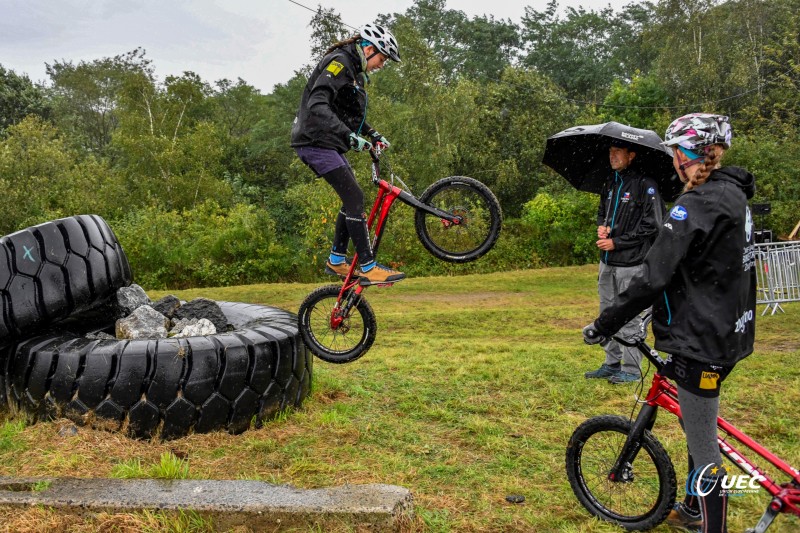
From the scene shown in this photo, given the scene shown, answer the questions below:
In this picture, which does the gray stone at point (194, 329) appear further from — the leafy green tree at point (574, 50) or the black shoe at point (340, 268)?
the leafy green tree at point (574, 50)

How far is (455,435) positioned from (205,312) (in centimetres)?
293

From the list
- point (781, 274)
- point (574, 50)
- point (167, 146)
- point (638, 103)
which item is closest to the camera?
point (781, 274)

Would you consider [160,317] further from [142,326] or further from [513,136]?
[513,136]

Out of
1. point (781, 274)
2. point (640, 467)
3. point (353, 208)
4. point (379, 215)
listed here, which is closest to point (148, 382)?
point (353, 208)

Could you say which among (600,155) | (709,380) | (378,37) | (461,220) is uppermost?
(378,37)

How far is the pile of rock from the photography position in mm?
6031

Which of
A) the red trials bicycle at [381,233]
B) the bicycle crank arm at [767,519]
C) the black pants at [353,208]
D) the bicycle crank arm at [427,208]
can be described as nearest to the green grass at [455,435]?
the bicycle crank arm at [767,519]

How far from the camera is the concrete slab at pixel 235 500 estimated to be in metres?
3.62

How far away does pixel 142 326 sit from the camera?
238 inches

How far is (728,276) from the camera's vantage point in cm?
313

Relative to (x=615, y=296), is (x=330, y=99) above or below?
above

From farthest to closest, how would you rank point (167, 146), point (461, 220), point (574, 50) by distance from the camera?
point (574, 50), point (167, 146), point (461, 220)

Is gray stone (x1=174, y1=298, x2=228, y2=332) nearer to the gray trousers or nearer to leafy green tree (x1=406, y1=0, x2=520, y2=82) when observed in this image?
the gray trousers

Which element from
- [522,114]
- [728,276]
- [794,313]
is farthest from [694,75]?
[728,276]
